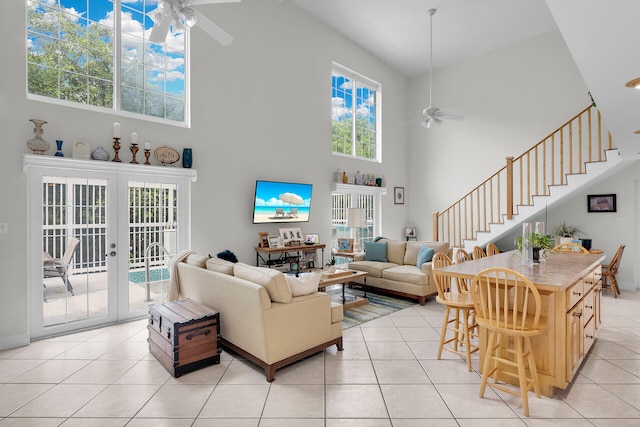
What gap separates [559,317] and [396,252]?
3801 millimetres

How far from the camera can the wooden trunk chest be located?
2.99 metres

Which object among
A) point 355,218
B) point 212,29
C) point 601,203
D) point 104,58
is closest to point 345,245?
point 355,218

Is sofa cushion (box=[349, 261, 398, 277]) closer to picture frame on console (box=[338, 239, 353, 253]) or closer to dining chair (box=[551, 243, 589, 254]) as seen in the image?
picture frame on console (box=[338, 239, 353, 253])

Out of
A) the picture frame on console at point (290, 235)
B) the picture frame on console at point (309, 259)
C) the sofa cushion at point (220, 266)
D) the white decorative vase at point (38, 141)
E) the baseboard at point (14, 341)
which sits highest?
the white decorative vase at point (38, 141)

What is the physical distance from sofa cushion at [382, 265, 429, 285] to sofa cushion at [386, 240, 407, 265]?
0.29 metres

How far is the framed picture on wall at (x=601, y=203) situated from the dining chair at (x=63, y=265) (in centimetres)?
858

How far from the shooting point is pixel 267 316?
289 cm

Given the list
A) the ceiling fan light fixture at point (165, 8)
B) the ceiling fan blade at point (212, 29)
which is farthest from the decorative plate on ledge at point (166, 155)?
the ceiling fan light fixture at point (165, 8)

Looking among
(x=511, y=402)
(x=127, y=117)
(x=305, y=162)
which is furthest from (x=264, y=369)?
(x=305, y=162)

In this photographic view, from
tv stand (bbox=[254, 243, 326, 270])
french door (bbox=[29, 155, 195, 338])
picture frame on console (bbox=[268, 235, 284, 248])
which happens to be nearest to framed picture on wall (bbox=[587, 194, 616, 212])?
tv stand (bbox=[254, 243, 326, 270])

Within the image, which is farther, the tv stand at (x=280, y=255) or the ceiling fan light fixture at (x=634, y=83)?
the tv stand at (x=280, y=255)

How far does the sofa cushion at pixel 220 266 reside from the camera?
3.55 meters

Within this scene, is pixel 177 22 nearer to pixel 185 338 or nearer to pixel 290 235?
pixel 185 338

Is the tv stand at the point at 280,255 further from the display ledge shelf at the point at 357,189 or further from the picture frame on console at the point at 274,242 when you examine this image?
the display ledge shelf at the point at 357,189
